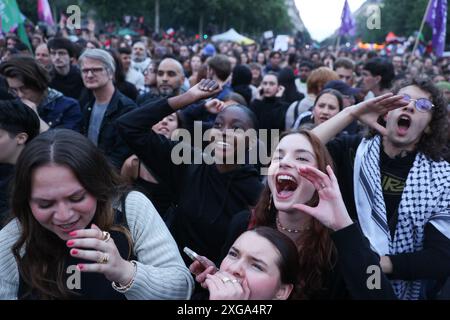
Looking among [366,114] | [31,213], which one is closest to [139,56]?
[366,114]

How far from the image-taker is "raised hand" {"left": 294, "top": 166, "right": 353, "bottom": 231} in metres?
1.89

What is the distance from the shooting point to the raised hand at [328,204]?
6.20 feet

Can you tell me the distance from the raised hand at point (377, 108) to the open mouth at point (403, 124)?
0.08 m

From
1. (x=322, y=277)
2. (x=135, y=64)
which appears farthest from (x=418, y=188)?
(x=135, y=64)

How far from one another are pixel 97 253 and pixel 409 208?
1682 millimetres

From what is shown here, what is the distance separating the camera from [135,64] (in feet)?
29.2

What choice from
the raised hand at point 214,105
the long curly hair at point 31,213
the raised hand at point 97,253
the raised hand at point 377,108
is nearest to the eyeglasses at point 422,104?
the raised hand at point 377,108

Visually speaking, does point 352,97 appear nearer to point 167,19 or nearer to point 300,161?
point 300,161

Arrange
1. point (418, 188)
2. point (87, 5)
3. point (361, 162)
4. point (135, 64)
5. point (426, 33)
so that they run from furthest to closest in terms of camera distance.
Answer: point (426, 33) → point (87, 5) → point (135, 64) → point (361, 162) → point (418, 188)

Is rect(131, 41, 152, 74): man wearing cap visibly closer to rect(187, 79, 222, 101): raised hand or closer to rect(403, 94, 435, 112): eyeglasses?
rect(187, 79, 222, 101): raised hand

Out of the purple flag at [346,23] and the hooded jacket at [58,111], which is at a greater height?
the purple flag at [346,23]

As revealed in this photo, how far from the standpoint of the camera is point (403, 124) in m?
2.80

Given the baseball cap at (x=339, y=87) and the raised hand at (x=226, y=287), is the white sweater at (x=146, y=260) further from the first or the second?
the baseball cap at (x=339, y=87)

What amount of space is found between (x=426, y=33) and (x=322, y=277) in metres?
45.8
